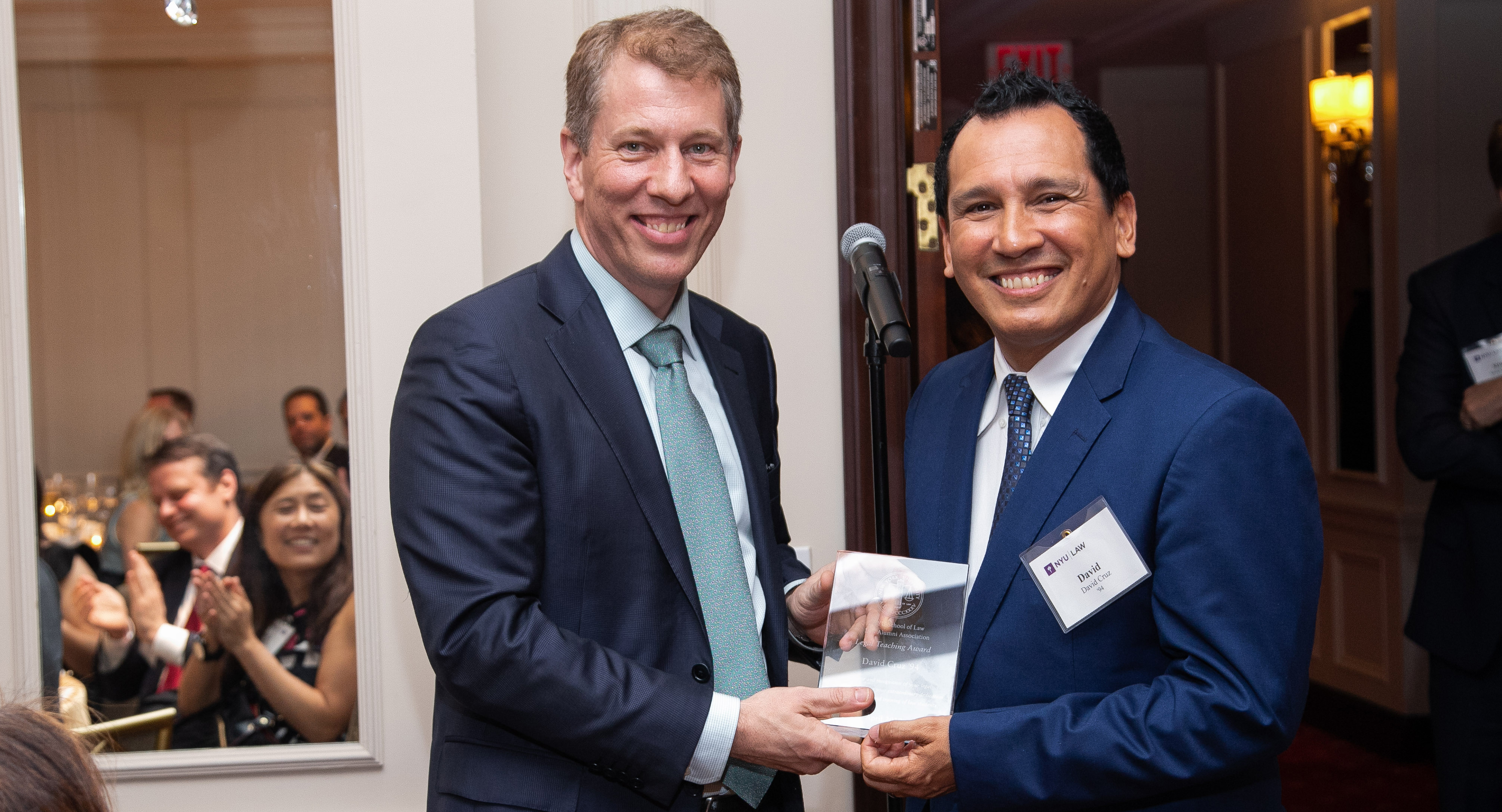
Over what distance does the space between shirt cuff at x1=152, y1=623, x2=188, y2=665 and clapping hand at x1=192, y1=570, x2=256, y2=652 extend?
5cm

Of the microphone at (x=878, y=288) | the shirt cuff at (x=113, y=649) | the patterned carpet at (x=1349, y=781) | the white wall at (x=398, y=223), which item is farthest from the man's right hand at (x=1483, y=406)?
the shirt cuff at (x=113, y=649)

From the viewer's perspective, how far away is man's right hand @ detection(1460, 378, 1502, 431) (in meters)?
3.20

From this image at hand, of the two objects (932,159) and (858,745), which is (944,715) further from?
(932,159)

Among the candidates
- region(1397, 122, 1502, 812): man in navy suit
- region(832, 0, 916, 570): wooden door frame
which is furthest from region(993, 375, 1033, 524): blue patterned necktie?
region(1397, 122, 1502, 812): man in navy suit

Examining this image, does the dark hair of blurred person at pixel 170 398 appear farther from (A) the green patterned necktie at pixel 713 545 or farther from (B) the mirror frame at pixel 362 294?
(A) the green patterned necktie at pixel 713 545

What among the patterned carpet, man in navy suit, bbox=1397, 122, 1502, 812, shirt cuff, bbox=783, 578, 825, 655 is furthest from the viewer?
the patterned carpet

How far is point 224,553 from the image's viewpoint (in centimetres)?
238

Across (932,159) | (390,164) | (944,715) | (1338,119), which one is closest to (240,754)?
(390,164)

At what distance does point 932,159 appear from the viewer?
2.35 meters

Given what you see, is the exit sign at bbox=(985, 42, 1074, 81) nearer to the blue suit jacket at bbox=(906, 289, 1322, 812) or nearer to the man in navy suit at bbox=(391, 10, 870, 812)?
the man in navy suit at bbox=(391, 10, 870, 812)

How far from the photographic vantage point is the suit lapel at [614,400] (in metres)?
1.56

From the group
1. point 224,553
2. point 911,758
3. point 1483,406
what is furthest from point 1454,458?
point 224,553

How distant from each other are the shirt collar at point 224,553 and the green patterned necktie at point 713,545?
1193 millimetres

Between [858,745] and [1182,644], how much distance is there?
0.44m
